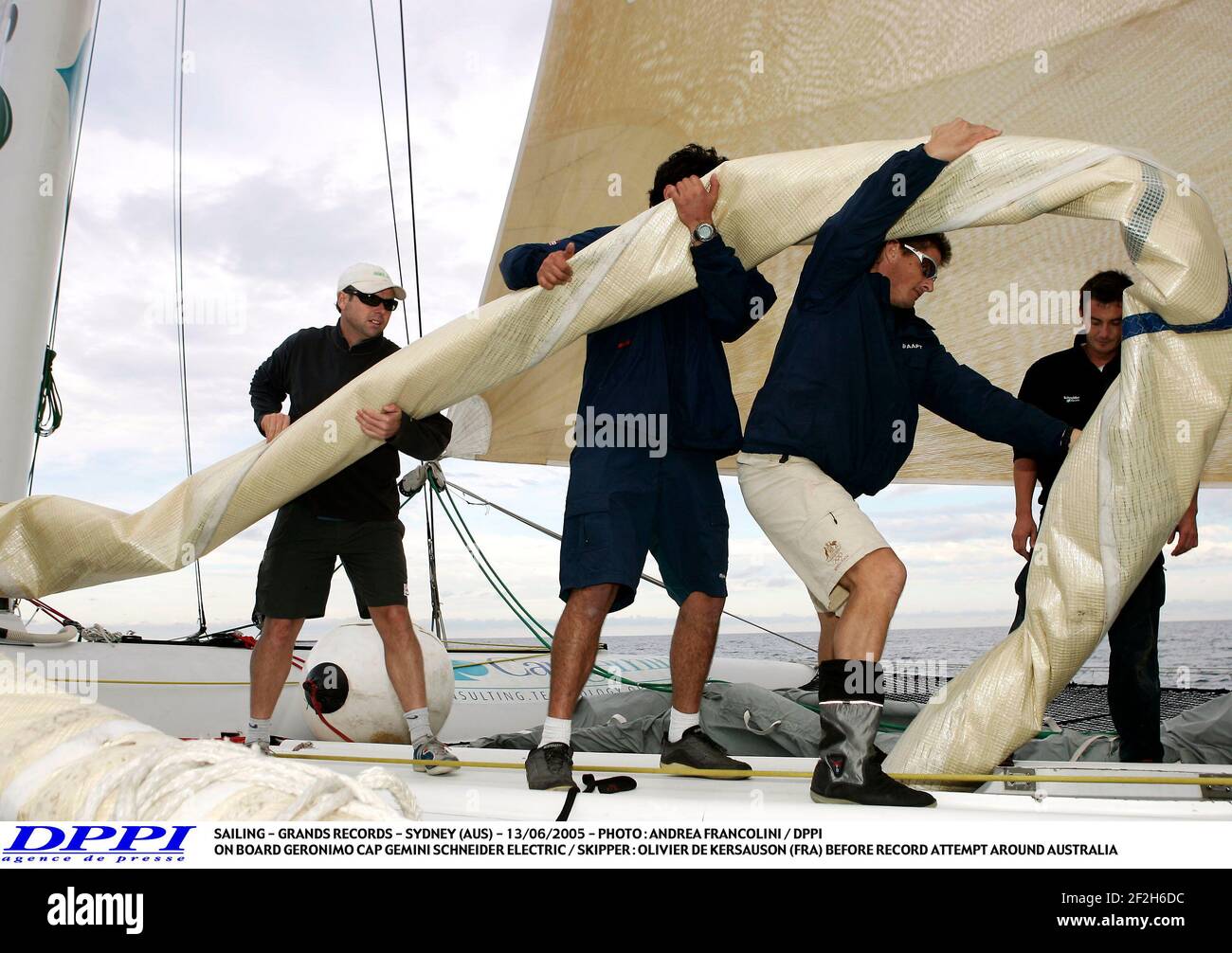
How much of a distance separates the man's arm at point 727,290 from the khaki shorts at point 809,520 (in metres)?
0.38

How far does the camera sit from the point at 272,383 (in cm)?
314

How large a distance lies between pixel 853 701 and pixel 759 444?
54cm

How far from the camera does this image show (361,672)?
11.8ft

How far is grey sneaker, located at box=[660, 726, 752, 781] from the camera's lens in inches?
92.0

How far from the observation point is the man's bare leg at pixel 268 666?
2965 millimetres

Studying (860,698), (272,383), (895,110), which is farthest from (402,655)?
(895,110)

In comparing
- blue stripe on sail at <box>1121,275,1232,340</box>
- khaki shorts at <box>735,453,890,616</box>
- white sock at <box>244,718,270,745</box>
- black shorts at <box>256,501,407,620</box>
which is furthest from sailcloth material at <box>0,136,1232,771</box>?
white sock at <box>244,718,270,745</box>

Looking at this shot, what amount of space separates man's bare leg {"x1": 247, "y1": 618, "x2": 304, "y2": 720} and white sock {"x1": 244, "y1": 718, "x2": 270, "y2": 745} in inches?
0.6

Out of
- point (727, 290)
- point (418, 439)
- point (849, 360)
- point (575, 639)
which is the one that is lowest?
point (575, 639)

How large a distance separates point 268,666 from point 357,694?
0.62 m

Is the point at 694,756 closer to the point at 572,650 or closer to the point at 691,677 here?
the point at 691,677

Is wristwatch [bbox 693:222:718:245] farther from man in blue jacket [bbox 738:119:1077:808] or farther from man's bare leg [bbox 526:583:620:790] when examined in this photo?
man's bare leg [bbox 526:583:620:790]
